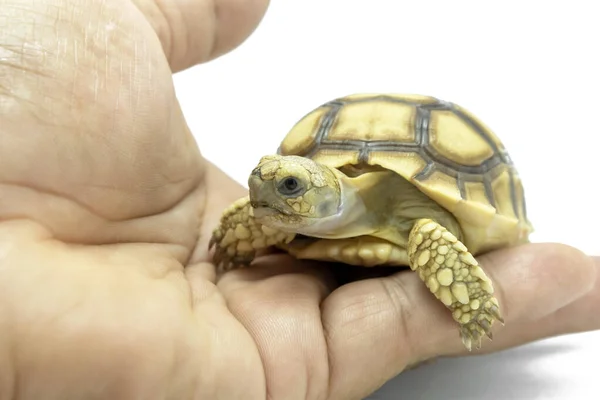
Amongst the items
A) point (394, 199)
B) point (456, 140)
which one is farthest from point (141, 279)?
point (456, 140)

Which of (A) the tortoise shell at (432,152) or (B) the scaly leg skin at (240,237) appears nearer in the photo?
(A) the tortoise shell at (432,152)

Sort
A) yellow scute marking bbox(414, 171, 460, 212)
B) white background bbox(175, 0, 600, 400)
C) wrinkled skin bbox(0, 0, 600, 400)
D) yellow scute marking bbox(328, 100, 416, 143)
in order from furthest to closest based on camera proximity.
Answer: white background bbox(175, 0, 600, 400), yellow scute marking bbox(328, 100, 416, 143), yellow scute marking bbox(414, 171, 460, 212), wrinkled skin bbox(0, 0, 600, 400)

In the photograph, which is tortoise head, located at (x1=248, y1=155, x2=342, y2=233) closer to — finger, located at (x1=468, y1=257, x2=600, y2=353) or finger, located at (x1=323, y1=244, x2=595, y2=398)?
finger, located at (x1=323, y1=244, x2=595, y2=398)

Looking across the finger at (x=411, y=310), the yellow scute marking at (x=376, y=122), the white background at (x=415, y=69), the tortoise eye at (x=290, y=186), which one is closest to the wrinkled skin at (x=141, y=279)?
the finger at (x=411, y=310)

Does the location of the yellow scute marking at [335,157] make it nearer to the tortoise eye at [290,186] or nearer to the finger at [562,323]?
the tortoise eye at [290,186]

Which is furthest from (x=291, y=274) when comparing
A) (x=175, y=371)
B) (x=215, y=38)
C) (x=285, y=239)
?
(x=215, y=38)

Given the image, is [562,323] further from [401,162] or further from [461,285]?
[401,162]

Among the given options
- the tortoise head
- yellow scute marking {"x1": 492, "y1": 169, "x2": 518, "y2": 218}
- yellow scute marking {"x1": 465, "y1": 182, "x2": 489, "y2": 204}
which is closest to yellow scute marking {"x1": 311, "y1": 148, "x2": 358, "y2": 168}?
the tortoise head
